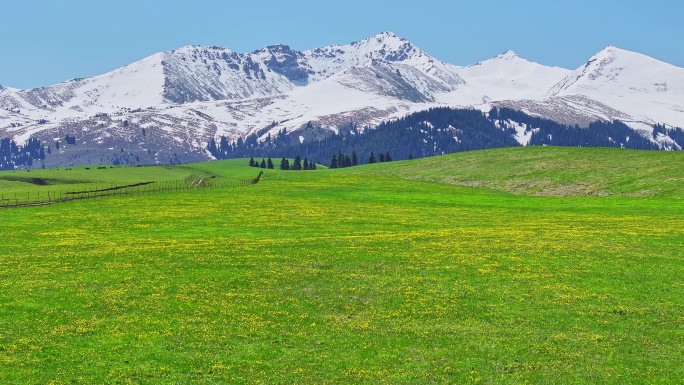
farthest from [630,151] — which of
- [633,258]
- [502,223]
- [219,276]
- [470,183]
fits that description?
[219,276]

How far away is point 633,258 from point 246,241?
1371 inches

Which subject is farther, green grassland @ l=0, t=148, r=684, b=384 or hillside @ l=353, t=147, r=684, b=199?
hillside @ l=353, t=147, r=684, b=199

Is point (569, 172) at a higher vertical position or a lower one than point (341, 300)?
higher

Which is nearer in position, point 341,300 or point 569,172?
point 341,300

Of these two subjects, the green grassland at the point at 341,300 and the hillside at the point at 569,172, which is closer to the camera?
the green grassland at the point at 341,300

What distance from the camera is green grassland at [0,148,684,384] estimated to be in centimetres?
3108

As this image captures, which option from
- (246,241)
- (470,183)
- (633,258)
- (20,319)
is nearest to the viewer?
(20,319)

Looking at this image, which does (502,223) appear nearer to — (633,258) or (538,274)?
(633,258)

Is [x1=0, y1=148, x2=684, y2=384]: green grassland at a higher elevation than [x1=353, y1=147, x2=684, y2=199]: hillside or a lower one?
lower

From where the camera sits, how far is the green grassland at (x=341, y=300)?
102ft

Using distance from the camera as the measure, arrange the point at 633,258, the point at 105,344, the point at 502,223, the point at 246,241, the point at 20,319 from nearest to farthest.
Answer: the point at 105,344 → the point at 20,319 → the point at 633,258 → the point at 246,241 → the point at 502,223

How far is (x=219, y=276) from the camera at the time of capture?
160ft

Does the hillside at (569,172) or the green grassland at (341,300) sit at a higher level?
the hillside at (569,172)

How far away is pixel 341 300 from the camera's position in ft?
140
